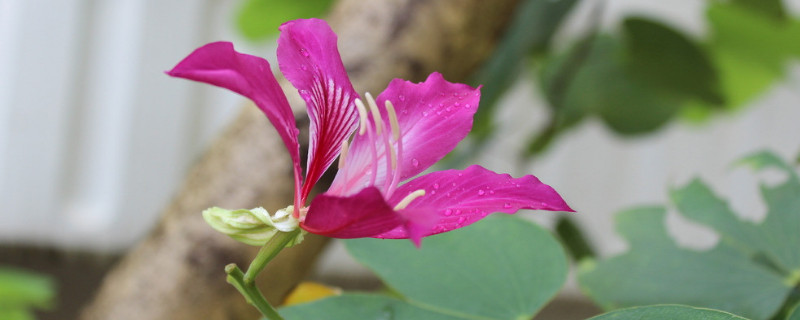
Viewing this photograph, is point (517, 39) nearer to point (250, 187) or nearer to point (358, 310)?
point (250, 187)

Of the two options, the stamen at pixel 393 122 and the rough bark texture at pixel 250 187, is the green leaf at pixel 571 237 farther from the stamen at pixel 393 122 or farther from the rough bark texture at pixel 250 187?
the stamen at pixel 393 122

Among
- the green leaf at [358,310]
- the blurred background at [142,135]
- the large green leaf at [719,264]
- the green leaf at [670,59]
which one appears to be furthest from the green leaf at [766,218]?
the blurred background at [142,135]

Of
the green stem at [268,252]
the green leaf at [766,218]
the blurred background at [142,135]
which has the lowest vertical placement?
the blurred background at [142,135]

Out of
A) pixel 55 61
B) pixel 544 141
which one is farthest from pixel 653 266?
pixel 55 61

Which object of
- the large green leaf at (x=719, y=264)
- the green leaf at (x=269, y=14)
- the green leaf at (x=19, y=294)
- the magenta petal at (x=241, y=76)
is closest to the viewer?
the magenta petal at (x=241, y=76)

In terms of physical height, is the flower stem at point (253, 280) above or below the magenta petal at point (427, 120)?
below

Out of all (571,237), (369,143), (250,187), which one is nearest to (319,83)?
(369,143)

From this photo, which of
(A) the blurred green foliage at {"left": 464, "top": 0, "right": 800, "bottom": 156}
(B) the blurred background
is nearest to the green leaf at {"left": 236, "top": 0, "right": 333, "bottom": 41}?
(A) the blurred green foliage at {"left": 464, "top": 0, "right": 800, "bottom": 156}
